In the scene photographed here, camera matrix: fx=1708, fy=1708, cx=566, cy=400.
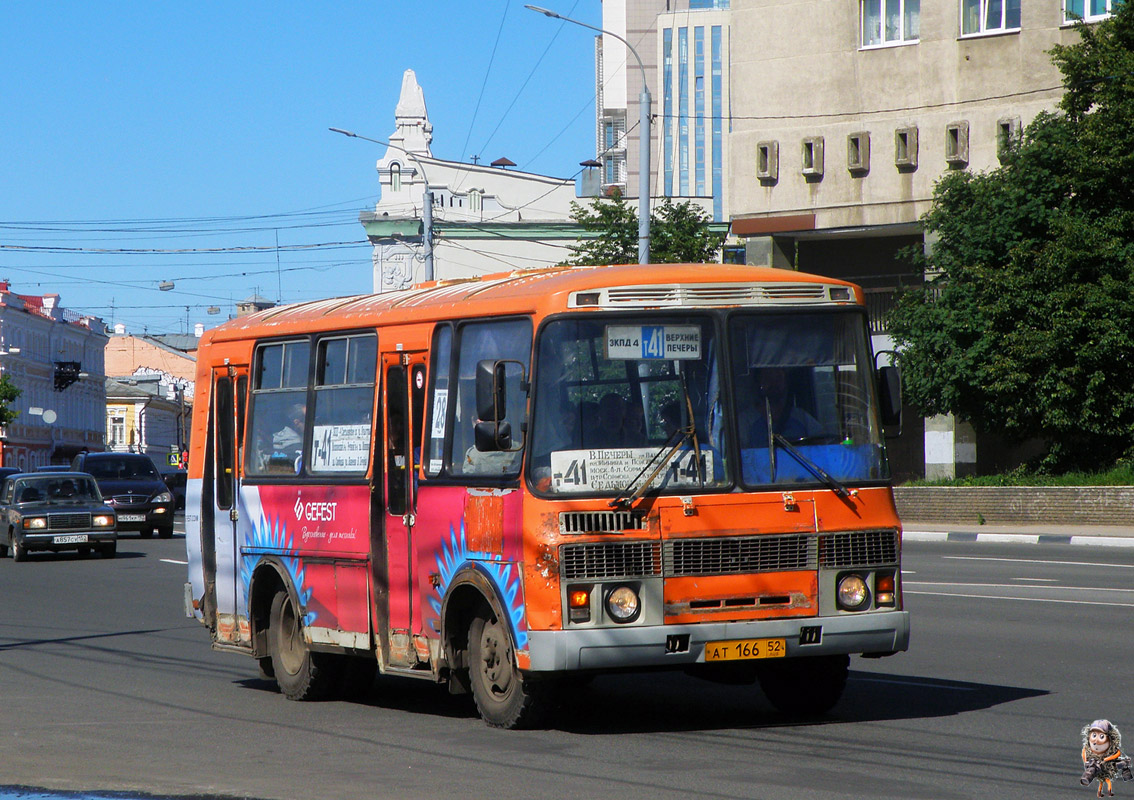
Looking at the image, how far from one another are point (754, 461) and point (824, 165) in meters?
36.0

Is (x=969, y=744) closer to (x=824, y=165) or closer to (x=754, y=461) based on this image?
(x=754, y=461)

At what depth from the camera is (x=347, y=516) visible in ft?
36.2

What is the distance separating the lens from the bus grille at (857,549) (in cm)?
941

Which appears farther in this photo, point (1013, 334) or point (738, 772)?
point (1013, 334)

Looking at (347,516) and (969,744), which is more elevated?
(347,516)

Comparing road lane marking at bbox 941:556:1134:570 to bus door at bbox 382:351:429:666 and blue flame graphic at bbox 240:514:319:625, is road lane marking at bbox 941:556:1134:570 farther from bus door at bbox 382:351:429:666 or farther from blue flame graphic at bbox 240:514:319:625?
bus door at bbox 382:351:429:666

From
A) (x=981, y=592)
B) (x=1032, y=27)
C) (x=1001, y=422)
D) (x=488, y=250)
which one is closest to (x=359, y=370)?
(x=981, y=592)

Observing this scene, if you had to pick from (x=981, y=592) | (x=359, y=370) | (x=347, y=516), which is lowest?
(x=981, y=592)

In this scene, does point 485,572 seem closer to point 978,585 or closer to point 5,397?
point 978,585

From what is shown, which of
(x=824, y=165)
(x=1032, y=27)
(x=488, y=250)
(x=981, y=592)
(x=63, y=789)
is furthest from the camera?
(x=488, y=250)

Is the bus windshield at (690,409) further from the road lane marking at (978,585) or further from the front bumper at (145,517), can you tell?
the front bumper at (145,517)

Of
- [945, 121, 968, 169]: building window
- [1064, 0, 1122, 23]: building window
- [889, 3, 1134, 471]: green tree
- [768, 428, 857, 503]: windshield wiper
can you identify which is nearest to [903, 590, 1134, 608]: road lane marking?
[768, 428, 857, 503]: windshield wiper

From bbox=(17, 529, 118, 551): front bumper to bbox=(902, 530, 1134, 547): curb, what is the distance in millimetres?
14917

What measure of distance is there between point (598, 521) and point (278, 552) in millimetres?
3576
